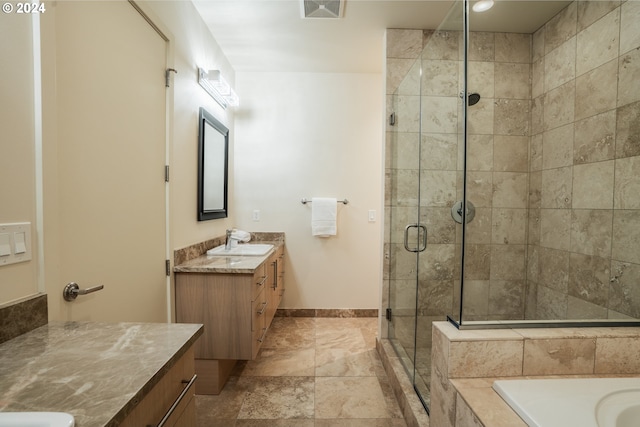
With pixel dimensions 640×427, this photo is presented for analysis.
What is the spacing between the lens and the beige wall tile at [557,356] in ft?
3.42

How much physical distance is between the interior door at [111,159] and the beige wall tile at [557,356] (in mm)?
1720

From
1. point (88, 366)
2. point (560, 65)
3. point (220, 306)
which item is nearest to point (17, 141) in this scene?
point (88, 366)

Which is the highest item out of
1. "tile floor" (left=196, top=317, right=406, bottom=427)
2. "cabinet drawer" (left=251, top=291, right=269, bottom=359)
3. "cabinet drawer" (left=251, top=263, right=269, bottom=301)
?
"cabinet drawer" (left=251, top=263, right=269, bottom=301)

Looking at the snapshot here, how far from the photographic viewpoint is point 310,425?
1508 mm

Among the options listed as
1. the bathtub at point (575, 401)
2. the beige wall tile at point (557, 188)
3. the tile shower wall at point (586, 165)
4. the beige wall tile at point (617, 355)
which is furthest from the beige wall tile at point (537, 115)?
the bathtub at point (575, 401)

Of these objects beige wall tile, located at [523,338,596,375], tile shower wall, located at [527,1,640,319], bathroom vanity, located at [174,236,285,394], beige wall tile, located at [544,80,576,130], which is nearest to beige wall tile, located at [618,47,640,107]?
tile shower wall, located at [527,1,640,319]

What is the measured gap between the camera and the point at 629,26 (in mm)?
1448

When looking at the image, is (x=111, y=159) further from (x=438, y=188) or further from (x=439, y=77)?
(x=439, y=77)

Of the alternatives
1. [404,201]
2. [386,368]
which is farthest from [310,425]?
[404,201]

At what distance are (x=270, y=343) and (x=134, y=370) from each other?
6.26 feet

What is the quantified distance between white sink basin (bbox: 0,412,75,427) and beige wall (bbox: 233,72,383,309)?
2.44 metres

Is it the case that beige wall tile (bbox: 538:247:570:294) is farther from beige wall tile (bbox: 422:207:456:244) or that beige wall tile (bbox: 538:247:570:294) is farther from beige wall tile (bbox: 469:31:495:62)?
beige wall tile (bbox: 469:31:495:62)

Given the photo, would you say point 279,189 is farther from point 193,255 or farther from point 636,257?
point 636,257

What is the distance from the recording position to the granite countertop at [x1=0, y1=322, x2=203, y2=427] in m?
0.53
